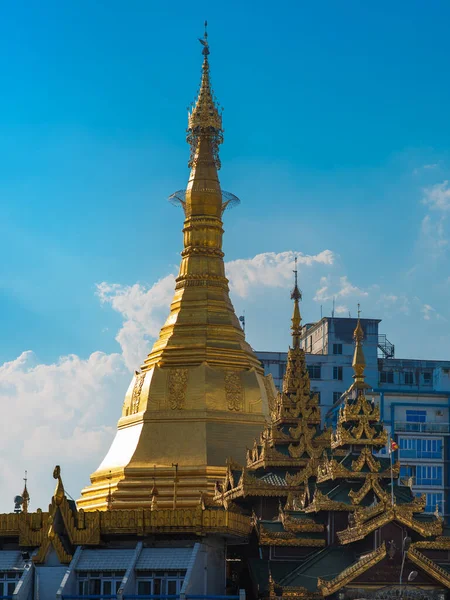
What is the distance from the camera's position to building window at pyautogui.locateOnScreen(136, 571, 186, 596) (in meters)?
48.9

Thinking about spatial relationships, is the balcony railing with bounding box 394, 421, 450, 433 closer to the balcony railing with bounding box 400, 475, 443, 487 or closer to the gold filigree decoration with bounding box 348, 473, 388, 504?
the balcony railing with bounding box 400, 475, 443, 487

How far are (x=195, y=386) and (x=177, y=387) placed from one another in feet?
2.77

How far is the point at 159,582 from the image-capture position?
4906 centimetres

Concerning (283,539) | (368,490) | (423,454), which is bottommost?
(283,539)

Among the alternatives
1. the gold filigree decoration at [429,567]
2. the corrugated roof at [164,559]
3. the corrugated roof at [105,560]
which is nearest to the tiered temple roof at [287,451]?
the corrugated roof at [164,559]

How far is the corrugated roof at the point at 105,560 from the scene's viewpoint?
49.7 meters

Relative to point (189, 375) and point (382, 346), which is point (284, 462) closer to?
point (189, 375)

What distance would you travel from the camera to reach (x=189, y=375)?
66.3m

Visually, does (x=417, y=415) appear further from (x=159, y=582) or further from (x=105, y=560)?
(x=159, y=582)

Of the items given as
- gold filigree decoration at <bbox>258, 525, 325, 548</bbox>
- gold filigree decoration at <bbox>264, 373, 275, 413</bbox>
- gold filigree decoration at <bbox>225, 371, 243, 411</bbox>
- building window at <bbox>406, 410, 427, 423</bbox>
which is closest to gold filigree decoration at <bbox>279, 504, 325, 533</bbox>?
gold filigree decoration at <bbox>258, 525, 325, 548</bbox>

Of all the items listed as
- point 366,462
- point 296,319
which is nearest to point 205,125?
point 296,319

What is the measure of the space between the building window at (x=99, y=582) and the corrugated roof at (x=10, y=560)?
2.75 m

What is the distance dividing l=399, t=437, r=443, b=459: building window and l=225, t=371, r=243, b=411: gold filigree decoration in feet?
87.5

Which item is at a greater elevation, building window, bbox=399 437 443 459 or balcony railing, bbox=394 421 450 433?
balcony railing, bbox=394 421 450 433
